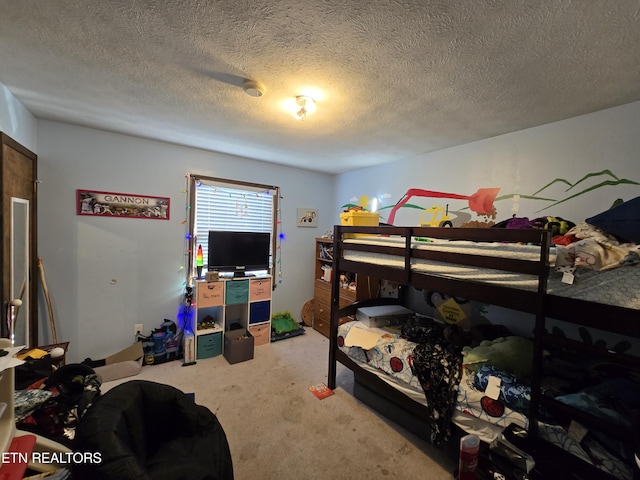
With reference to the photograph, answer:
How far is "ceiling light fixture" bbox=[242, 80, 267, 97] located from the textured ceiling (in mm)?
40

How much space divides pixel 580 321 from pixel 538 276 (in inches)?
9.7

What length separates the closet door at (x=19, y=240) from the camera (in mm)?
1887

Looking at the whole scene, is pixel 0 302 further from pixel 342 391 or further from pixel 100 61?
pixel 342 391

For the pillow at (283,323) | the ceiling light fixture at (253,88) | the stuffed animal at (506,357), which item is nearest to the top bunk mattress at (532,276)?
the stuffed animal at (506,357)

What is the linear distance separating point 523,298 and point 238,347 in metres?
2.69

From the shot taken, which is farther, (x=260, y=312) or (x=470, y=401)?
(x=260, y=312)

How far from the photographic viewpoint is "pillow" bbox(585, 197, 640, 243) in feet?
4.20

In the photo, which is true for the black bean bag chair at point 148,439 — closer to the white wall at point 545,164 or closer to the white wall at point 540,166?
the white wall at point 540,166

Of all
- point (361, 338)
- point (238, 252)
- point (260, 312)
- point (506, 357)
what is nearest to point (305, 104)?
point (361, 338)

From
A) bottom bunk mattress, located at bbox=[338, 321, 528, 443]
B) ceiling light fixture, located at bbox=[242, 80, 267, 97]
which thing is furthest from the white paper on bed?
ceiling light fixture, located at bbox=[242, 80, 267, 97]

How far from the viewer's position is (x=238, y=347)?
9.64 feet

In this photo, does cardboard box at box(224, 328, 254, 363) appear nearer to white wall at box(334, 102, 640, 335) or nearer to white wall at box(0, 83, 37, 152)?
white wall at box(334, 102, 640, 335)

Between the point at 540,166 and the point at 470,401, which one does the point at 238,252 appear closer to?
the point at 470,401

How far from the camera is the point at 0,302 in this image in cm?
184
